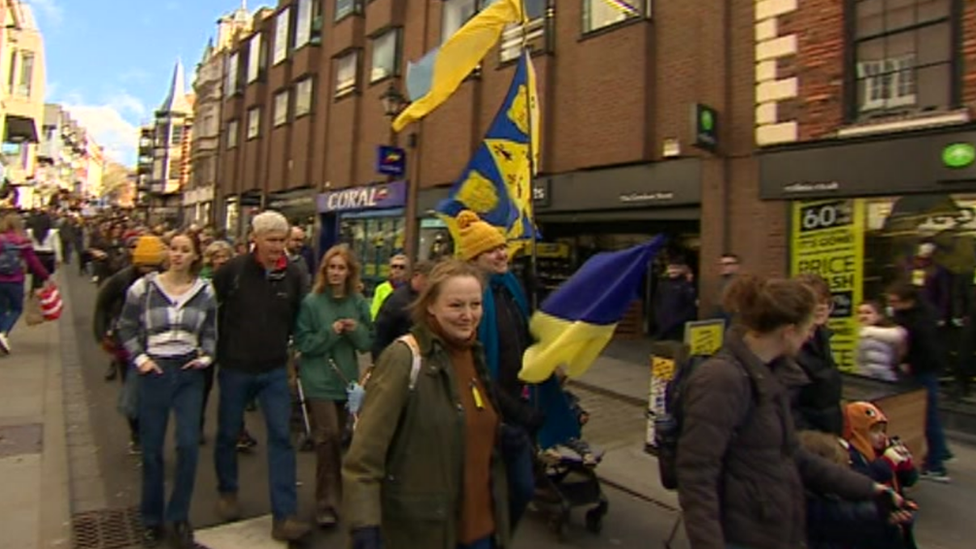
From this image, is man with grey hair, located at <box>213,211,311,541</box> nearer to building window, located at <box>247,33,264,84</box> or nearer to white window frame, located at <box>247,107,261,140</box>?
white window frame, located at <box>247,107,261,140</box>

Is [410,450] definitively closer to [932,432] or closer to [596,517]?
[596,517]

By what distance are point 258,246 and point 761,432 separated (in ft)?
10.2

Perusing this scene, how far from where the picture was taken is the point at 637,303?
13430 mm

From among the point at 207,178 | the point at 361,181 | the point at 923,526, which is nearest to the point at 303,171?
the point at 361,181

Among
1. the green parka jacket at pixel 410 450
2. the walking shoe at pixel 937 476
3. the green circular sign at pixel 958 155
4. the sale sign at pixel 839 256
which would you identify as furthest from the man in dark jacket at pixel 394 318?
the green circular sign at pixel 958 155

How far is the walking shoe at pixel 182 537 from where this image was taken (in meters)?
3.98

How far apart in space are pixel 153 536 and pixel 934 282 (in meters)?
7.37

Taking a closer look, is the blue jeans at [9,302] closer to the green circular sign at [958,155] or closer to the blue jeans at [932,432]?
the blue jeans at [932,432]

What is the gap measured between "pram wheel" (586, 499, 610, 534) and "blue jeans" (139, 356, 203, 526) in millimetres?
2505

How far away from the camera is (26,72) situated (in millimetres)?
31484

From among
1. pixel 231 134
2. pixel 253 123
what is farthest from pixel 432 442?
pixel 231 134

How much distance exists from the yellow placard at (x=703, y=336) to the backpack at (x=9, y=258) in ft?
28.6

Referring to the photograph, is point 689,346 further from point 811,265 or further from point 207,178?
point 207,178

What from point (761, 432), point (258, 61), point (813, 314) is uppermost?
point (258, 61)
